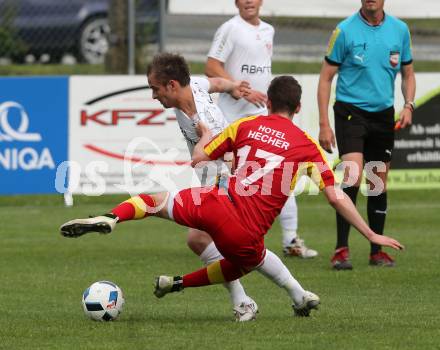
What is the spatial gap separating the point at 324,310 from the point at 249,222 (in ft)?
3.23

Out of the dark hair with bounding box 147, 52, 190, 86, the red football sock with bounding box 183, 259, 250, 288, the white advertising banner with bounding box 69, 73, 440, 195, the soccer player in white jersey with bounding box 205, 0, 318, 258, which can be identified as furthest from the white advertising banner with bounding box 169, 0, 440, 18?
the red football sock with bounding box 183, 259, 250, 288

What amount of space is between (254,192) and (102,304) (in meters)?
1.10

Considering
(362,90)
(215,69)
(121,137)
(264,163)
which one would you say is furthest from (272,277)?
(121,137)

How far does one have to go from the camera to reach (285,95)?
23.5ft

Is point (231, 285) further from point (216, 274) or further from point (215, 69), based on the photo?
point (215, 69)

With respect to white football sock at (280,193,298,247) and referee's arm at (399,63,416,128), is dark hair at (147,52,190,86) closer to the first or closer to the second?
referee's arm at (399,63,416,128)

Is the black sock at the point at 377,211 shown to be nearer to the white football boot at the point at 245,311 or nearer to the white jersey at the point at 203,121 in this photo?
the white jersey at the point at 203,121

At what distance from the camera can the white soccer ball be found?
Answer: 7.29 metres

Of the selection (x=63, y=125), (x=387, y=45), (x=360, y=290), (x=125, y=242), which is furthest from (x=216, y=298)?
(x=63, y=125)

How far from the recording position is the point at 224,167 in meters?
7.89

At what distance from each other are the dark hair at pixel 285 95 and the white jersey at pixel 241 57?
135 inches

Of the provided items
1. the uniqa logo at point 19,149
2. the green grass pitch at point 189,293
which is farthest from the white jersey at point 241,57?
the uniqa logo at point 19,149

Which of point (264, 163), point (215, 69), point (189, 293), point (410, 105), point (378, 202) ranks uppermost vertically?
point (264, 163)

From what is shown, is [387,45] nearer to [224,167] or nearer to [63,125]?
[224,167]
